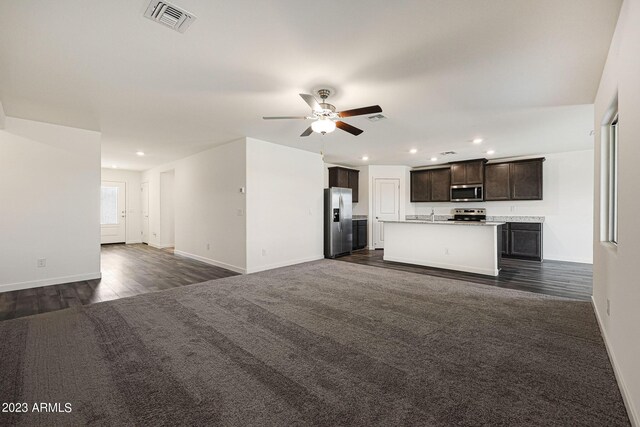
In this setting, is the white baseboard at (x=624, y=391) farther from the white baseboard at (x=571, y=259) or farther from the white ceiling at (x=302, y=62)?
the white baseboard at (x=571, y=259)

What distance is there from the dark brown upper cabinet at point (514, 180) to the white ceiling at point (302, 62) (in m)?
2.26

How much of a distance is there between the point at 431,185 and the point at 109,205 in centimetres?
1027

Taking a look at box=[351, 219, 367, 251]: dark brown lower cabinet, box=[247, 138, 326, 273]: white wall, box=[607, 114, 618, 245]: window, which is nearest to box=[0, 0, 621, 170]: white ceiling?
box=[607, 114, 618, 245]: window

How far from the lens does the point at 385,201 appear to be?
28.2 ft

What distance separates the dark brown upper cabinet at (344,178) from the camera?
789 cm

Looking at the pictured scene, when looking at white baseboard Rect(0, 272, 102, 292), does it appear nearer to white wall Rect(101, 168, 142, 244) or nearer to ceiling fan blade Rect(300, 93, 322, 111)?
ceiling fan blade Rect(300, 93, 322, 111)

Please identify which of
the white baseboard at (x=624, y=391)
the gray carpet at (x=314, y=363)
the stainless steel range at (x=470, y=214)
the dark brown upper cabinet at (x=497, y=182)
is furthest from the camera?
the stainless steel range at (x=470, y=214)

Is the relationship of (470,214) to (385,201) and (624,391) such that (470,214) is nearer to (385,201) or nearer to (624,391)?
(385,201)

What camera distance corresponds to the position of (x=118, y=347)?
2.38 m

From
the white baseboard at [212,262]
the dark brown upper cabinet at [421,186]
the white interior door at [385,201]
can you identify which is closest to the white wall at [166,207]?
the white baseboard at [212,262]

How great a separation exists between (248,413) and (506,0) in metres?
3.04

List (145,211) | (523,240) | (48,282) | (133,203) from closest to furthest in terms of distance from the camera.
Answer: (48,282), (523,240), (145,211), (133,203)

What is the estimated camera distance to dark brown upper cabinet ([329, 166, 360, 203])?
7.89 m

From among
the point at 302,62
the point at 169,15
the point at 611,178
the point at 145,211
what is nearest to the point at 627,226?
the point at 611,178
